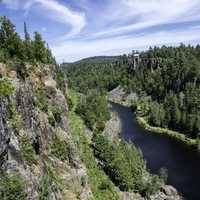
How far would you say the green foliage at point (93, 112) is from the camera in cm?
10981

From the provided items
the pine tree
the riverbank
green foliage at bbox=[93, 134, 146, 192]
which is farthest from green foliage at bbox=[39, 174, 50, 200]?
the riverbank

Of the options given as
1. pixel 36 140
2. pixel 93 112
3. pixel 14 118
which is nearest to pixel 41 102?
pixel 36 140

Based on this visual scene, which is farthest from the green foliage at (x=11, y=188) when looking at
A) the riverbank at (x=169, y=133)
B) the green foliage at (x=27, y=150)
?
the riverbank at (x=169, y=133)

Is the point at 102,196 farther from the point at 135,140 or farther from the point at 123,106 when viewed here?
the point at 123,106

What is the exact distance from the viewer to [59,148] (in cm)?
5000

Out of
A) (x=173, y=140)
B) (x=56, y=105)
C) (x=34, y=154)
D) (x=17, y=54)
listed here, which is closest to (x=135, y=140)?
(x=173, y=140)

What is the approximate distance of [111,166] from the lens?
6725cm

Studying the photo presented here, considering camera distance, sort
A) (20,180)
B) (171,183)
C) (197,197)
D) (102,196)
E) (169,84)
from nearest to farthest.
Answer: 1. (20,180)
2. (102,196)
3. (197,197)
4. (171,183)
5. (169,84)

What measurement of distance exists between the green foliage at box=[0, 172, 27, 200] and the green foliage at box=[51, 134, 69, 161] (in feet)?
65.7

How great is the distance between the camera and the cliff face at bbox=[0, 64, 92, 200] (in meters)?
31.3

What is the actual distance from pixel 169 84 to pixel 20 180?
174m

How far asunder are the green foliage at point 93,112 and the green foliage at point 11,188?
75.6 meters

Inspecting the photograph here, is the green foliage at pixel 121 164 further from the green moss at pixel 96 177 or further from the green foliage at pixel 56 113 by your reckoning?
the green foliage at pixel 56 113

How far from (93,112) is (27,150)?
8623 cm
